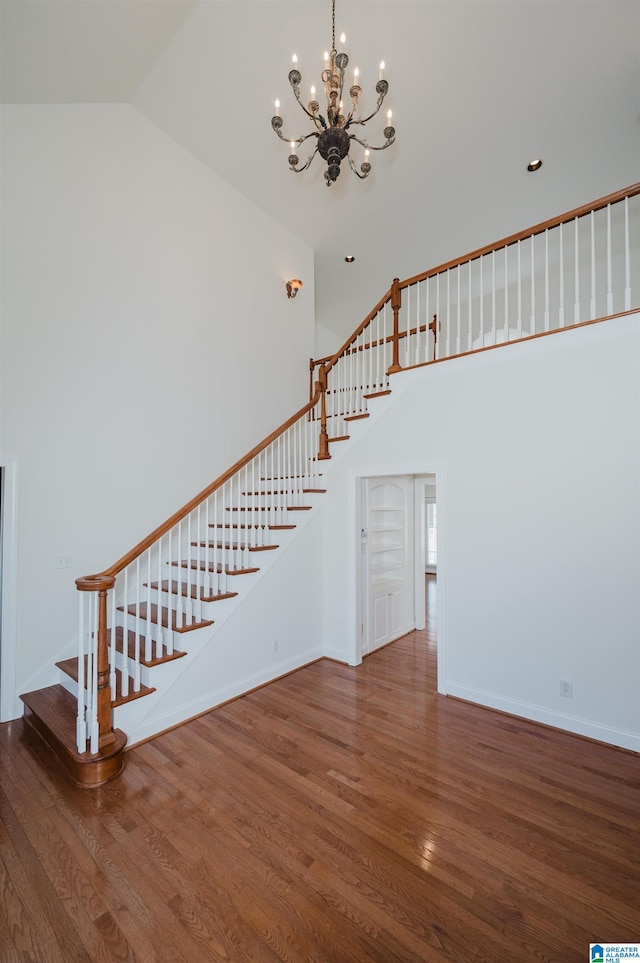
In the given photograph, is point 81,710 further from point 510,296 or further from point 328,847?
point 510,296

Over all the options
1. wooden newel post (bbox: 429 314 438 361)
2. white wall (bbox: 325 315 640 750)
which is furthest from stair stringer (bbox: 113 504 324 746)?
wooden newel post (bbox: 429 314 438 361)

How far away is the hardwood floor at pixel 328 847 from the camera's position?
5.37 feet

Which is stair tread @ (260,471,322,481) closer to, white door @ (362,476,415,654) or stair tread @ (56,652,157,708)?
white door @ (362,476,415,654)

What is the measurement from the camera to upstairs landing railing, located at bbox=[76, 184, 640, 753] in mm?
2842

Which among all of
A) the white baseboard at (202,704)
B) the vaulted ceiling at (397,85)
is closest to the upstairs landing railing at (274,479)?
the white baseboard at (202,704)

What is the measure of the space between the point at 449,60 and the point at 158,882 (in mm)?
6008

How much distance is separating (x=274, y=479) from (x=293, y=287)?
2.89m

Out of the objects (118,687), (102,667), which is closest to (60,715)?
(118,687)

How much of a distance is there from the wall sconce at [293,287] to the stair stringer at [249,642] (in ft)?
10.2

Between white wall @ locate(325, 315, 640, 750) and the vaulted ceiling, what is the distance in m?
2.46

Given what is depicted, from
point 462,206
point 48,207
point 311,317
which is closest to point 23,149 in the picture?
point 48,207

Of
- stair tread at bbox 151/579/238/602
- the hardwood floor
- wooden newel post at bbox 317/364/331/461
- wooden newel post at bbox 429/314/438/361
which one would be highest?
wooden newel post at bbox 429/314/438/361

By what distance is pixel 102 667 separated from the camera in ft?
8.77

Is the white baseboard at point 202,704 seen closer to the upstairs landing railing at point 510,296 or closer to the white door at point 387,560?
the white door at point 387,560
